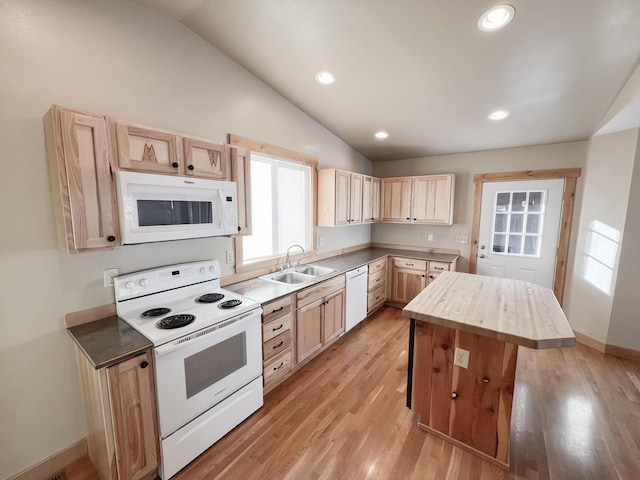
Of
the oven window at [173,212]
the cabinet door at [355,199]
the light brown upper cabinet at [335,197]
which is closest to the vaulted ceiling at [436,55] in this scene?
the light brown upper cabinet at [335,197]

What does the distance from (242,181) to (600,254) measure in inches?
158

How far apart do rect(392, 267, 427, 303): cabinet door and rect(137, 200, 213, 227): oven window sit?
3.17 meters

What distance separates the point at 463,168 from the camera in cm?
418

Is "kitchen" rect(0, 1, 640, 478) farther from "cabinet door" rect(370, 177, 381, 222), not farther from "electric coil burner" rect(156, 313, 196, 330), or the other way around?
"cabinet door" rect(370, 177, 381, 222)

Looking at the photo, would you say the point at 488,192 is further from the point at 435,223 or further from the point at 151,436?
the point at 151,436

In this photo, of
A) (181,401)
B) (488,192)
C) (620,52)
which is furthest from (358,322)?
(620,52)

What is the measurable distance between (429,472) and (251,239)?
235cm

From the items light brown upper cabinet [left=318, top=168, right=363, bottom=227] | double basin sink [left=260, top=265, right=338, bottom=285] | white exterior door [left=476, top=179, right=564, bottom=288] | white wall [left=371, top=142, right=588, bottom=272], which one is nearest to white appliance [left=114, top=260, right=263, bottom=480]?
double basin sink [left=260, top=265, right=338, bottom=285]

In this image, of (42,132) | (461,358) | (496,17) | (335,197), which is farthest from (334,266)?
(42,132)

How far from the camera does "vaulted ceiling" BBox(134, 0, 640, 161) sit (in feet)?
5.80

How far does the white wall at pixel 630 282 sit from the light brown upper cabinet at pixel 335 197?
9.72 ft

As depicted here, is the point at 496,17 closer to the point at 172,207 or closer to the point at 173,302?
the point at 172,207

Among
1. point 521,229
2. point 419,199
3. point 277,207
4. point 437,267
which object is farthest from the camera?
point 419,199

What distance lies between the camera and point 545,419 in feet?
6.89
